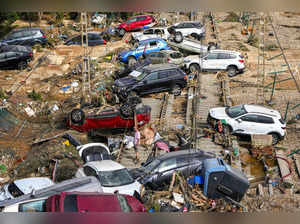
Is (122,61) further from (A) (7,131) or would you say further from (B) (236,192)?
(B) (236,192)

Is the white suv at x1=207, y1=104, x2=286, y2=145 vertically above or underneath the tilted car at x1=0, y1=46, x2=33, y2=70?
underneath

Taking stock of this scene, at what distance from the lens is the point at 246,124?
43.1ft

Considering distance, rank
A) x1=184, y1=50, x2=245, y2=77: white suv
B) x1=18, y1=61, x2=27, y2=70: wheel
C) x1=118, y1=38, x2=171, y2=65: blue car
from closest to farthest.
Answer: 1. x1=184, y1=50, x2=245, y2=77: white suv
2. x1=18, y1=61, x2=27, y2=70: wheel
3. x1=118, y1=38, x2=171, y2=65: blue car

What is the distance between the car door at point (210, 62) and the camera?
60.7 feet

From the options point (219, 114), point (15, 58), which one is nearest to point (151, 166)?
point (219, 114)

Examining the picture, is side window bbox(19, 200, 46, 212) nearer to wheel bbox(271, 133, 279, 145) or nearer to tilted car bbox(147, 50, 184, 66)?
wheel bbox(271, 133, 279, 145)

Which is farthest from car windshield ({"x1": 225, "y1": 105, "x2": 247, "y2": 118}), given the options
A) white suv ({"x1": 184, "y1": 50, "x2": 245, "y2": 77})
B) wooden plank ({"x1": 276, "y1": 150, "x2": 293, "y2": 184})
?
white suv ({"x1": 184, "y1": 50, "x2": 245, "y2": 77})

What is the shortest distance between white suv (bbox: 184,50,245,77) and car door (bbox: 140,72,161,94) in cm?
314

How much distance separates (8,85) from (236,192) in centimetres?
1250

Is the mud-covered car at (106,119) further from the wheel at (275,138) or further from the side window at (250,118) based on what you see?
the wheel at (275,138)

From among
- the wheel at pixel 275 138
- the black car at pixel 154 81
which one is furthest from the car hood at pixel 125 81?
the wheel at pixel 275 138

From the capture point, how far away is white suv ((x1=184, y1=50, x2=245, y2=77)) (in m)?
18.4

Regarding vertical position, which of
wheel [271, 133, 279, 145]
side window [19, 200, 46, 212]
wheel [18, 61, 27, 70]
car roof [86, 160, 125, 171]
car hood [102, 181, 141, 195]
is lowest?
wheel [271, 133, 279, 145]

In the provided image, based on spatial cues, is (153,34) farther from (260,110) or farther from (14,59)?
(260,110)
